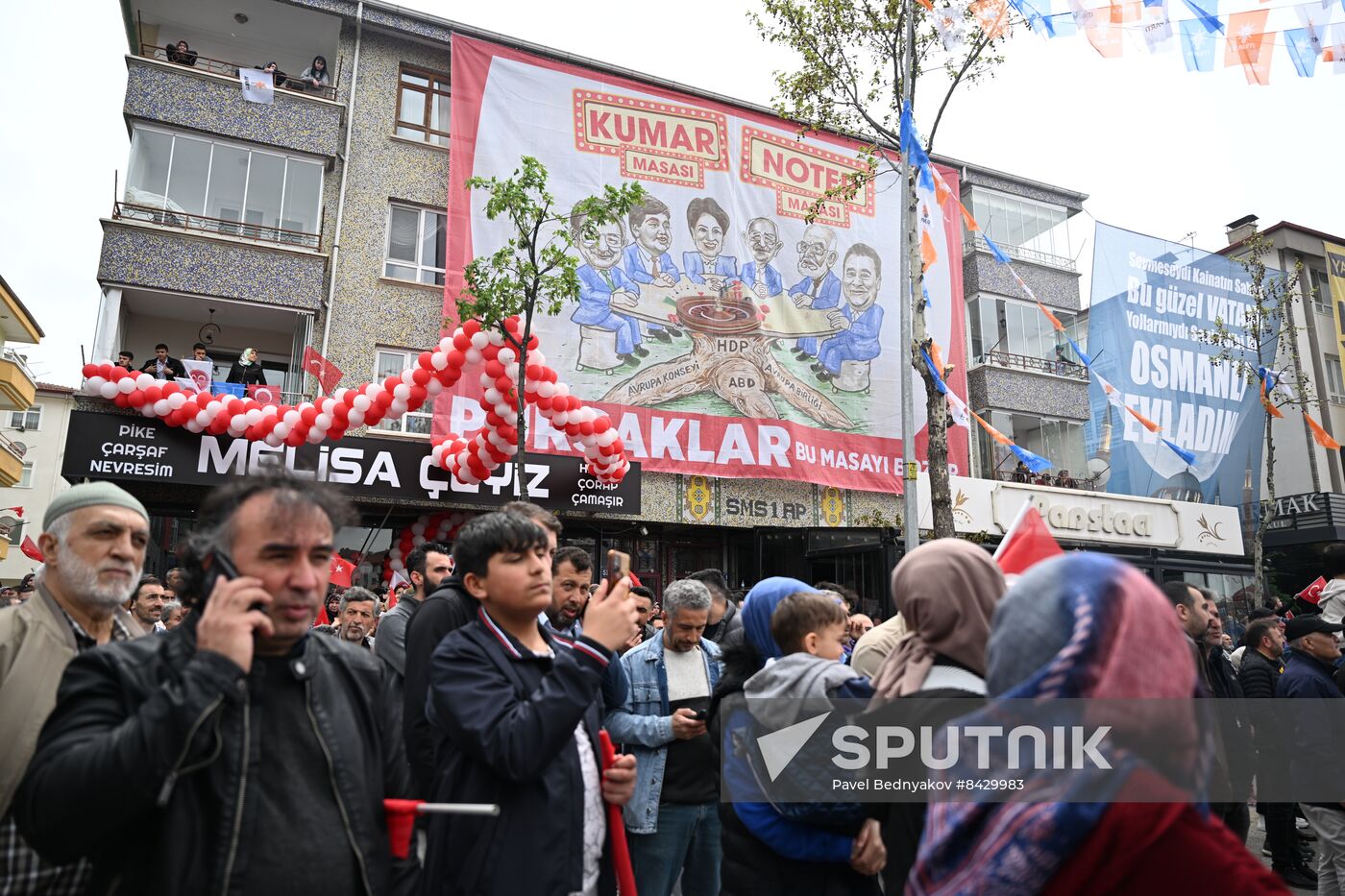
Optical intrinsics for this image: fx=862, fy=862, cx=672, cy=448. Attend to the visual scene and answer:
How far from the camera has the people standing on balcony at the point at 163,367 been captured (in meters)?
13.5

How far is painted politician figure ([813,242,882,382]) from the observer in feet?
60.4

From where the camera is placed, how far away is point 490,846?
240cm

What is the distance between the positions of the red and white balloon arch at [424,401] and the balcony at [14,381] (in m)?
11.1

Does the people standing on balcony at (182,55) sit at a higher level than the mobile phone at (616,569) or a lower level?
higher

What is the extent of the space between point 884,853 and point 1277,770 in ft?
16.5

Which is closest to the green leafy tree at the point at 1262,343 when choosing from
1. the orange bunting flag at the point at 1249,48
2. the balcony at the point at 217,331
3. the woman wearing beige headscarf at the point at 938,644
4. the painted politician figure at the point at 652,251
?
the orange bunting flag at the point at 1249,48

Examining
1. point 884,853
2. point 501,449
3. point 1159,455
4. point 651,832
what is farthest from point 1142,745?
point 1159,455

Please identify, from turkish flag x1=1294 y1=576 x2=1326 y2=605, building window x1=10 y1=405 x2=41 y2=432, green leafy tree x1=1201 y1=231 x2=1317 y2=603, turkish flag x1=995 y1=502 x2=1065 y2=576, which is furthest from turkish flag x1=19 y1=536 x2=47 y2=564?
building window x1=10 y1=405 x2=41 y2=432

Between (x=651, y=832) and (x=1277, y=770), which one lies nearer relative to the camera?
(x=651, y=832)

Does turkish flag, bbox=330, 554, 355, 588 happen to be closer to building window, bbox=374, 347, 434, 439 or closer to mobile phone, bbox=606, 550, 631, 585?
building window, bbox=374, 347, 434, 439

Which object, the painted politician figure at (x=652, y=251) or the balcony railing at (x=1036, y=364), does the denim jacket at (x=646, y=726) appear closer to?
the painted politician figure at (x=652, y=251)

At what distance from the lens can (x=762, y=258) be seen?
18.2 meters

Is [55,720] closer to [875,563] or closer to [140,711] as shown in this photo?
[140,711]

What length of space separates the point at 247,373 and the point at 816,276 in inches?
447
